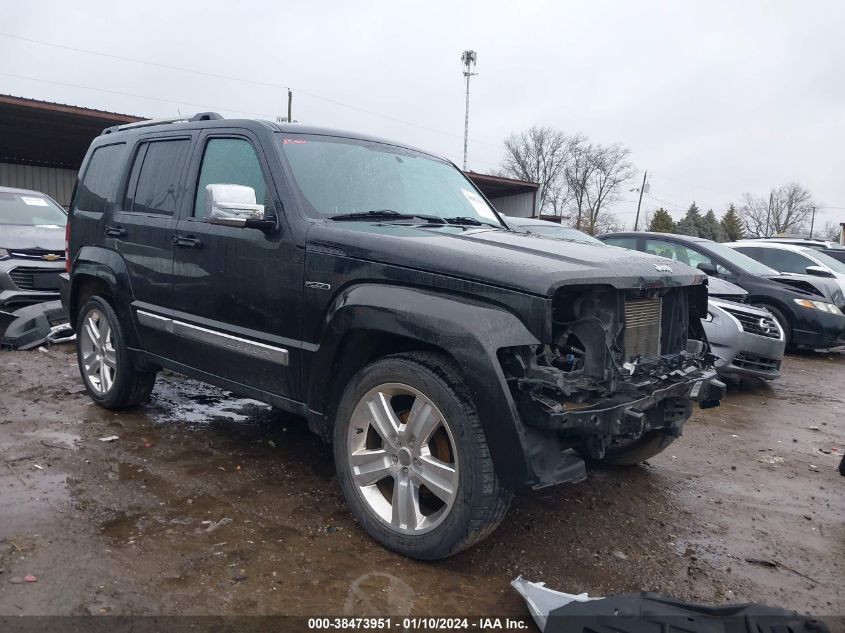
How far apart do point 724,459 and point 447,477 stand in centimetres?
286

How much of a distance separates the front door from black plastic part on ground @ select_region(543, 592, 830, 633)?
6.19 feet

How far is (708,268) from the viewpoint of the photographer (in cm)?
875

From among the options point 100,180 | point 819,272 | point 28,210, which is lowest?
point 819,272

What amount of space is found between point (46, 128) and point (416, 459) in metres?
20.7

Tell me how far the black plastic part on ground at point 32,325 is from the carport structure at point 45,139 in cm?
1090

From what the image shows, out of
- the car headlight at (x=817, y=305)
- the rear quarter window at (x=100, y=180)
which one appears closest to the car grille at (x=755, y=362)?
the car headlight at (x=817, y=305)

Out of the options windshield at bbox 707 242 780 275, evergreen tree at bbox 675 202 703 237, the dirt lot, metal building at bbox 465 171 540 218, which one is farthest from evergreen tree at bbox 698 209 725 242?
the dirt lot

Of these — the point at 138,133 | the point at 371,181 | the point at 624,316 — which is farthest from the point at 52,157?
the point at 624,316

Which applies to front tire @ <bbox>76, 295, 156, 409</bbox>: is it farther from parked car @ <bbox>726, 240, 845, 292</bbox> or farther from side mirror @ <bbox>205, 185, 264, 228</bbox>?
parked car @ <bbox>726, 240, 845, 292</bbox>

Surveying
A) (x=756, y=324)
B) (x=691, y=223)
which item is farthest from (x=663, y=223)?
(x=756, y=324)

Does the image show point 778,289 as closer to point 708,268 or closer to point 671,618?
point 708,268

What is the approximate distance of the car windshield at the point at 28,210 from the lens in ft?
29.7

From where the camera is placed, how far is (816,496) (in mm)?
4238

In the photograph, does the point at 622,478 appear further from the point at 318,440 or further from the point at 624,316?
the point at 318,440
